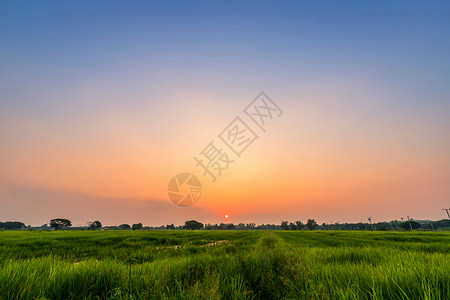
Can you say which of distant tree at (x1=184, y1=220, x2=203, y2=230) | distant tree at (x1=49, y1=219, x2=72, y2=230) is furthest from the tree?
distant tree at (x1=184, y1=220, x2=203, y2=230)

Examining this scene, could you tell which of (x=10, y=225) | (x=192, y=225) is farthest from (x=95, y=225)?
(x=10, y=225)

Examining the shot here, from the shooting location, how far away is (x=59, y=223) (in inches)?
5896

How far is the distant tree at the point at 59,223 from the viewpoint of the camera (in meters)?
146

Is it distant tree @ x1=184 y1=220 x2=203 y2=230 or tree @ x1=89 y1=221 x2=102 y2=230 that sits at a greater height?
tree @ x1=89 y1=221 x2=102 y2=230

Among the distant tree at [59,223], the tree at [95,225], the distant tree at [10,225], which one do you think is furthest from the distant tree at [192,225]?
the distant tree at [10,225]

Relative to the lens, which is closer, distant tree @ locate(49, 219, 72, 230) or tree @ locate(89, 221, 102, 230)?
distant tree @ locate(49, 219, 72, 230)

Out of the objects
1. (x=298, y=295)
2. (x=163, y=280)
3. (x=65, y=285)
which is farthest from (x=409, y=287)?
(x=65, y=285)

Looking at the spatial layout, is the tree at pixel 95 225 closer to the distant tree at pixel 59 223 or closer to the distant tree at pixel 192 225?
the distant tree at pixel 59 223

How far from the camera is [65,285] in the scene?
2582 millimetres

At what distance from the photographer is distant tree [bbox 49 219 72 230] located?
479 feet

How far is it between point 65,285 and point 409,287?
412 cm

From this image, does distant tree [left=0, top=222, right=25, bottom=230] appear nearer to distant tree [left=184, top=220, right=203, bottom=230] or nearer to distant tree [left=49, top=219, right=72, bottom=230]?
distant tree [left=49, top=219, right=72, bottom=230]

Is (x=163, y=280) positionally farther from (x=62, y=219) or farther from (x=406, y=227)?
(x=62, y=219)

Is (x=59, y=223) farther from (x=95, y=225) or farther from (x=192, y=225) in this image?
(x=192, y=225)
